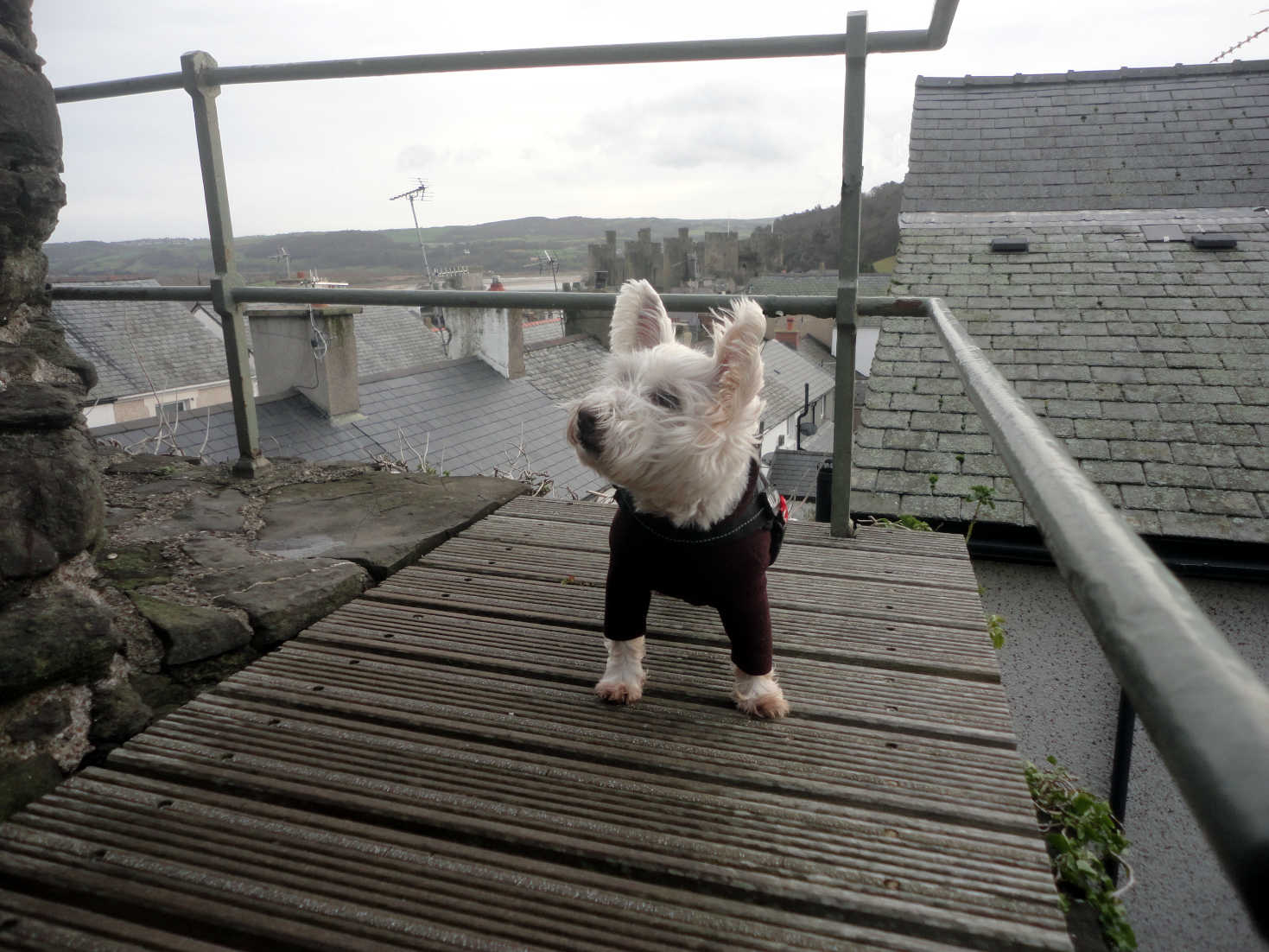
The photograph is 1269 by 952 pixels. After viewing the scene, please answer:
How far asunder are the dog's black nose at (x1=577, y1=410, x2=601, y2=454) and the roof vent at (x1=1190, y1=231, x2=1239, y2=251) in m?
7.46

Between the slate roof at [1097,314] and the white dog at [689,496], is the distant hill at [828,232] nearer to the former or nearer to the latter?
the slate roof at [1097,314]

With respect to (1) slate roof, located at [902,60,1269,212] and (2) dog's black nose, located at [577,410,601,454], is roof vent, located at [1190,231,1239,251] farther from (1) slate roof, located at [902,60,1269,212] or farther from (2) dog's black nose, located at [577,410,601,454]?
(2) dog's black nose, located at [577,410,601,454]

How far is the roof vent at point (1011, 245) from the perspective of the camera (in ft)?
25.0

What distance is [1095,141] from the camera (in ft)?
28.7

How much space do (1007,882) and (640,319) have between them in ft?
4.91

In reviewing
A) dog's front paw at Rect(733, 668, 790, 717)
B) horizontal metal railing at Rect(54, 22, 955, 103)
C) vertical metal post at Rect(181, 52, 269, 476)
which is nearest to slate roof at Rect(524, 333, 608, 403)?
vertical metal post at Rect(181, 52, 269, 476)

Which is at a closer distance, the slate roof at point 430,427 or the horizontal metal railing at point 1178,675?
the horizontal metal railing at point 1178,675

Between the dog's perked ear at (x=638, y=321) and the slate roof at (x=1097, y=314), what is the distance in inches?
148

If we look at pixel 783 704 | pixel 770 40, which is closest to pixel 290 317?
pixel 770 40

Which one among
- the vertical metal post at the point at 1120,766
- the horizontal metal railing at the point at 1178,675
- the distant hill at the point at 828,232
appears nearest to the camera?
the horizontal metal railing at the point at 1178,675

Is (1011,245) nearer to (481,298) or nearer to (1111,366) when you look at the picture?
(1111,366)

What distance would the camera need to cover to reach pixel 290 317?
40.2 feet

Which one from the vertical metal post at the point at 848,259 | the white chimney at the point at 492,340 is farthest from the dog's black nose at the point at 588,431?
the white chimney at the point at 492,340

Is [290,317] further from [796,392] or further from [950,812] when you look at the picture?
[796,392]
